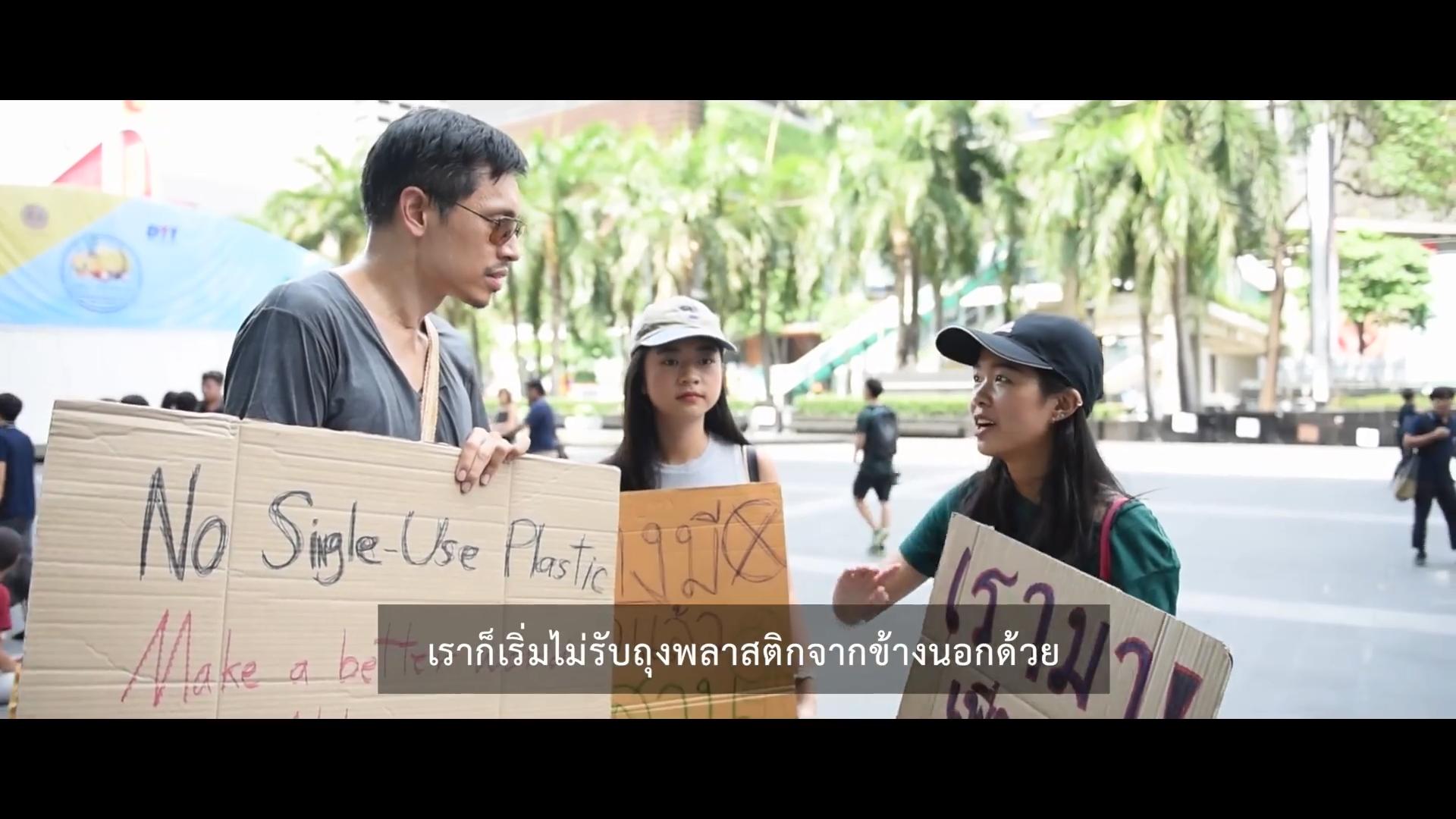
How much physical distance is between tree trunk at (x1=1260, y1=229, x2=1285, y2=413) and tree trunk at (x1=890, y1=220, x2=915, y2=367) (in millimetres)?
7938

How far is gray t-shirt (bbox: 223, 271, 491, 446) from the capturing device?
5.14 ft

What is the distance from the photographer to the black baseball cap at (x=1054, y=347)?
1.93 m

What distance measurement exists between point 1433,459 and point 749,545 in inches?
326

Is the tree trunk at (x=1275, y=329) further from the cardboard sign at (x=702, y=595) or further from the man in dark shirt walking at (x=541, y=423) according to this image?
the cardboard sign at (x=702, y=595)

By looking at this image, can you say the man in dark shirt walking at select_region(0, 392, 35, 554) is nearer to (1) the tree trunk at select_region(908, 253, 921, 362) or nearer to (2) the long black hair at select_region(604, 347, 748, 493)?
(2) the long black hair at select_region(604, 347, 748, 493)

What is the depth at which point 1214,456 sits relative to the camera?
1736cm

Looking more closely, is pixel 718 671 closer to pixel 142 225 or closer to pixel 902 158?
pixel 142 225

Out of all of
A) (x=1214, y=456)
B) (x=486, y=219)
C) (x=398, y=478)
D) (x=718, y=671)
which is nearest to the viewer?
(x=398, y=478)

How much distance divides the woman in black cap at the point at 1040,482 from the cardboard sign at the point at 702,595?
200 millimetres

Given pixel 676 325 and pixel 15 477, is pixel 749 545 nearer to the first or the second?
pixel 676 325

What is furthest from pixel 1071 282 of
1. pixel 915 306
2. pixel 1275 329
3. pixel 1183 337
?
pixel 1275 329

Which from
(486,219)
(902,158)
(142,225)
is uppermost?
(902,158)

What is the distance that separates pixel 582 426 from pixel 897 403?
30.6 ft
